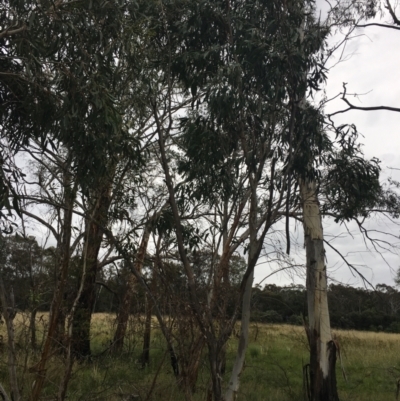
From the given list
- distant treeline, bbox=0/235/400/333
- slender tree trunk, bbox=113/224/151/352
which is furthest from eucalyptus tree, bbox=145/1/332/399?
slender tree trunk, bbox=113/224/151/352

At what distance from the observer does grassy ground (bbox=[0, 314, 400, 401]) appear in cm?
723

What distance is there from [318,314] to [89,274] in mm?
3969

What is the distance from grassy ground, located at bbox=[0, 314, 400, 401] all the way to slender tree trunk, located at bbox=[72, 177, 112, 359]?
0.44 meters

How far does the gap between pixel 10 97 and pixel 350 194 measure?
15.0ft

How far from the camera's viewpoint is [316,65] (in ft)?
19.5

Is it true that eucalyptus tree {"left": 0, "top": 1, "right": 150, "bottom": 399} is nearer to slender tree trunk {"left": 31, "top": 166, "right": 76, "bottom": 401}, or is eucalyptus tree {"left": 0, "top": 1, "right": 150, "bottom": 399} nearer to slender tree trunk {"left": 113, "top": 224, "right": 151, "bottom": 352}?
slender tree trunk {"left": 31, "top": 166, "right": 76, "bottom": 401}

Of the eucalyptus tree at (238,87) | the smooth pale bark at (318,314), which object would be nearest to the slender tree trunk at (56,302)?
the eucalyptus tree at (238,87)

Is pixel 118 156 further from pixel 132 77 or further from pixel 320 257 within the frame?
pixel 320 257

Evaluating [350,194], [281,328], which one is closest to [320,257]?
[350,194]

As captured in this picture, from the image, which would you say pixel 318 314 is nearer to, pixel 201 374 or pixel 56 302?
pixel 201 374

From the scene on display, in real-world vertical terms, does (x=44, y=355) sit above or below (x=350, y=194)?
below

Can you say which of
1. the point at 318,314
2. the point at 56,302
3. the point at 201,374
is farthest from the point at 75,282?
the point at 318,314

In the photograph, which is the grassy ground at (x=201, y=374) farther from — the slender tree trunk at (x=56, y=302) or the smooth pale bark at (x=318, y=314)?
the smooth pale bark at (x=318, y=314)

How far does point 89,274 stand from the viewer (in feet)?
30.8
